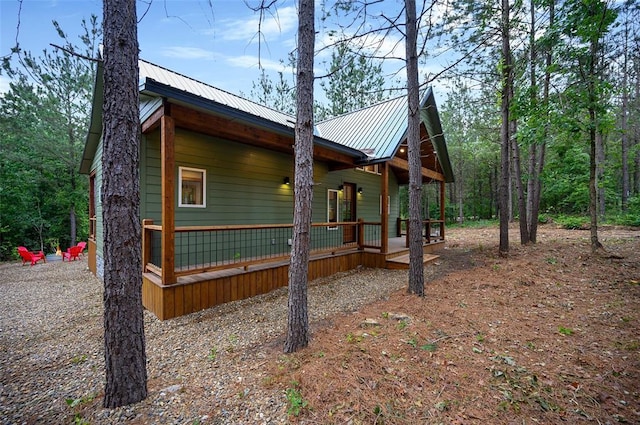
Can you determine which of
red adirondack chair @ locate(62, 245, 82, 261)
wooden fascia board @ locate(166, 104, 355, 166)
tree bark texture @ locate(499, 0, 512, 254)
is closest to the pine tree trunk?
tree bark texture @ locate(499, 0, 512, 254)

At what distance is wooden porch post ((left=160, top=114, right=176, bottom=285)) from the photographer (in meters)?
4.16

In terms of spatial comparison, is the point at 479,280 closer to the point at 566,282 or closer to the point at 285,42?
the point at 566,282

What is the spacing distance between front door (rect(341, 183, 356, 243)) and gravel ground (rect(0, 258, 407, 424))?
414cm

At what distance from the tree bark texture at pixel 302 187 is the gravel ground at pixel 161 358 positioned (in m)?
0.51

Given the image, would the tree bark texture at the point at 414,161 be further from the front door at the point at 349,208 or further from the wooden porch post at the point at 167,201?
the front door at the point at 349,208

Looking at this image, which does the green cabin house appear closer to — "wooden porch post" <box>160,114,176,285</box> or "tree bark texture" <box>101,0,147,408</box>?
"wooden porch post" <box>160,114,176,285</box>

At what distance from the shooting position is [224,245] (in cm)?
645

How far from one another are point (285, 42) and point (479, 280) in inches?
231

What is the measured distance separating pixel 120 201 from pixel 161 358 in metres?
1.99

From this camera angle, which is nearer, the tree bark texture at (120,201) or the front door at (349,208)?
the tree bark texture at (120,201)

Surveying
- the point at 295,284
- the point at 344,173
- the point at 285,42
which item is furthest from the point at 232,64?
the point at 344,173

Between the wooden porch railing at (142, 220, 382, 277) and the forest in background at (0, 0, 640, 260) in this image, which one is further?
the forest in background at (0, 0, 640, 260)

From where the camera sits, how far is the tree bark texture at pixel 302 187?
3002 millimetres

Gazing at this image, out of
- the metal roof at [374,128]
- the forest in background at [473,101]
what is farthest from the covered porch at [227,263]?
the forest in background at [473,101]
